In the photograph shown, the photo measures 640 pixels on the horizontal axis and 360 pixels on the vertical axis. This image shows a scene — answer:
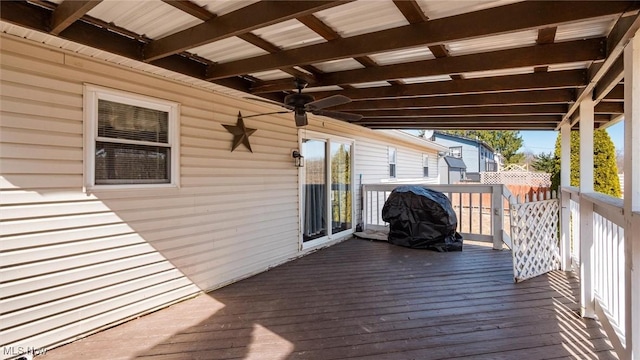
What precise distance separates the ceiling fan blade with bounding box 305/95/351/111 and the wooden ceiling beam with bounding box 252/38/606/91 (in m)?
0.30

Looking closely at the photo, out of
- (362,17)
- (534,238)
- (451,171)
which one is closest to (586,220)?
(534,238)

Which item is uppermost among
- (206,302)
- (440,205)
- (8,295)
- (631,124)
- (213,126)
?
(213,126)

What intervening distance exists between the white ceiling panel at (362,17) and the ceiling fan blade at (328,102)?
827mm

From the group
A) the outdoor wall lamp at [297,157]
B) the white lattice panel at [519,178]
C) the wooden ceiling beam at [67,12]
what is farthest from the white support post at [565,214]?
the white lattice panel at [519,178]

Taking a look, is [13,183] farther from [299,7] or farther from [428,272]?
[428,272]

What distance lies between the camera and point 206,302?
12.0 feet


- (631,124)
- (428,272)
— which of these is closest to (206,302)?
(428,272)

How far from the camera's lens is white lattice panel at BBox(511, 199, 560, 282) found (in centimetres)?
424

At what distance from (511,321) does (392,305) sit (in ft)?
3.69

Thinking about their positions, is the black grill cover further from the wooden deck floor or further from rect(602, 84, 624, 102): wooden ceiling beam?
rect(602, 84, 624, 102): wooden ceiling beam

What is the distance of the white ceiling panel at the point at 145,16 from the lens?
2.23m

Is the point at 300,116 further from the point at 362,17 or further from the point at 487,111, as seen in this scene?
the point at 487,111

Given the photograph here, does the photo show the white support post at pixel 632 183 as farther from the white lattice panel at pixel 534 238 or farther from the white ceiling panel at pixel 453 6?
the white lattice panel at pixel 534 238

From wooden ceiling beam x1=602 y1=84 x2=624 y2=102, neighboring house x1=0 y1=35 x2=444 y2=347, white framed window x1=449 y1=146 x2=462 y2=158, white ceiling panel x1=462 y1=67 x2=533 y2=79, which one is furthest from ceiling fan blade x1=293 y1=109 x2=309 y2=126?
white framed window x1=449 y1=146 x2=462 y2=158
